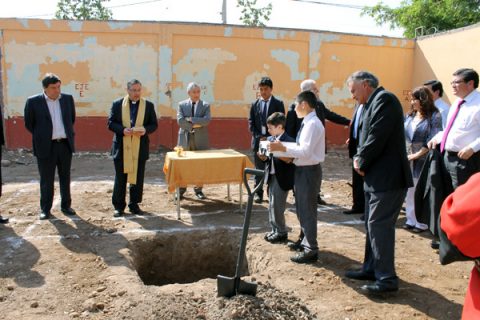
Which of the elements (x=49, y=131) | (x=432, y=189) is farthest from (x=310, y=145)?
(x=49, y=131)

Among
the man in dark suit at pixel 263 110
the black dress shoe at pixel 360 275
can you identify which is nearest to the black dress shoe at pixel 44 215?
the man in dark suit at pixel 263 110

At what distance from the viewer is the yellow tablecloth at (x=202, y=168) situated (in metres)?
6.08

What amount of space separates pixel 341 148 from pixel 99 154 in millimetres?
7052

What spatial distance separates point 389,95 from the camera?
3.78m

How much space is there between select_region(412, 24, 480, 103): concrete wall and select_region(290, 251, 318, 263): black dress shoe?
888cm

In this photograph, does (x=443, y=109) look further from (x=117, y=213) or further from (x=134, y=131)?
(x=117, y=213)

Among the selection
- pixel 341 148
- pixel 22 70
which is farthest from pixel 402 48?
pixel 22 70

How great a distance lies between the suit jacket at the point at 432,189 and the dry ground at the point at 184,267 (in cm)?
47

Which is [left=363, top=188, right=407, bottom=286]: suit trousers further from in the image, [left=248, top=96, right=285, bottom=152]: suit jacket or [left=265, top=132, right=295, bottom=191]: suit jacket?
[left=248, top=96, right=285, bottom=152]: suit jacket

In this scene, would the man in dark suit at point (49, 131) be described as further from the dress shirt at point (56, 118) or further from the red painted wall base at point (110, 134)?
the red painted wall base at point (110, 134)

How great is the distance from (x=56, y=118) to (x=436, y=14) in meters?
15.6

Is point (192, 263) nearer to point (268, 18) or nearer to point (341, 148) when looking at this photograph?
point (341, 148)

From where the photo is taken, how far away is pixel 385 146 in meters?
3.82

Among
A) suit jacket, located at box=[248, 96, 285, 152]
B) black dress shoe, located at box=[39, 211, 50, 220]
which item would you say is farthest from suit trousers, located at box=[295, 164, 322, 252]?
black dress shoe, located at box=[39, 211, 50, 220]
